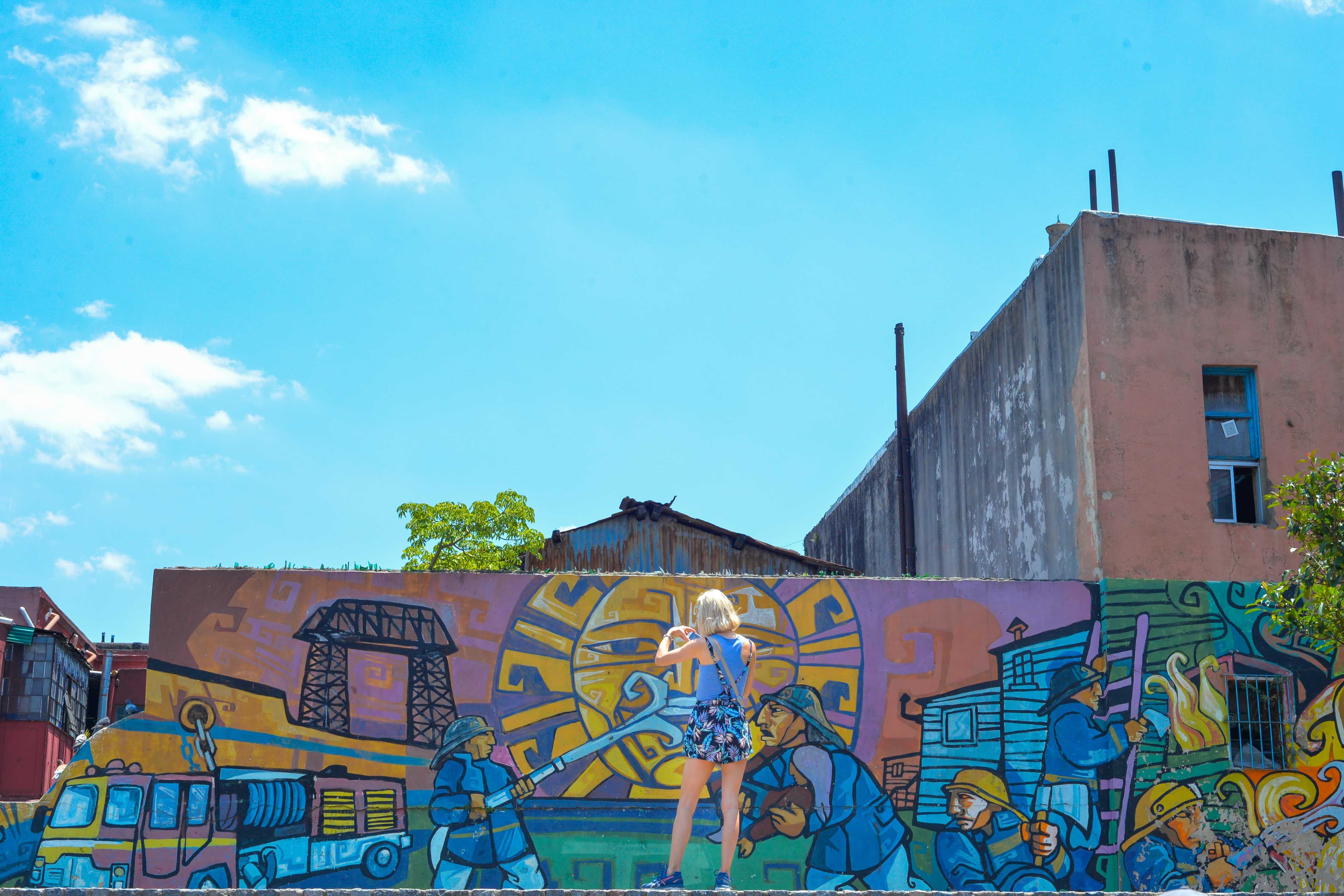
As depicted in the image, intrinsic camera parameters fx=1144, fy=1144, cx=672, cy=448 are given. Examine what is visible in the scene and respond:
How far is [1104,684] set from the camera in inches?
380

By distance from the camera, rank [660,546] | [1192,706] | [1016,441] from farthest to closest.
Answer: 1. [660,546]
2. [1016,441]
3. [1192,706]

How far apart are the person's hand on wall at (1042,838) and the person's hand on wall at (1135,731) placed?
3.23 feet

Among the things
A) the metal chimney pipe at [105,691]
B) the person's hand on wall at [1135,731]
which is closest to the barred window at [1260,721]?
the person's hand on wall at [1135,731]

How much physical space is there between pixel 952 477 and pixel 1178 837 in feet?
29.4

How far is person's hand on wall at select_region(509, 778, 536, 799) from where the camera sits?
29.8 ft

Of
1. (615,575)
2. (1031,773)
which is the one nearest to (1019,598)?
(1031,773)

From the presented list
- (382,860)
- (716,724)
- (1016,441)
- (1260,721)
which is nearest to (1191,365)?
(1016,441)

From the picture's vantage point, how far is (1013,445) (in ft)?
48.3

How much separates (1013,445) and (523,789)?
8.40 meters

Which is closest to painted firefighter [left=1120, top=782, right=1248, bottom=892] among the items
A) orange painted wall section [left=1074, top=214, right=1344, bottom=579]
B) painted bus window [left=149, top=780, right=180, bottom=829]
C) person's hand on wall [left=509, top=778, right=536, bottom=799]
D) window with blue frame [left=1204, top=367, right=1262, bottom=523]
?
orange painted wall section [left=1074, top=214, right=1344, bottom=579]

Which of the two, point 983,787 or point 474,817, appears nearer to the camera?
point 474,817

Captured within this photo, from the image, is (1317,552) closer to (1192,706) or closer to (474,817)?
(1192,706)

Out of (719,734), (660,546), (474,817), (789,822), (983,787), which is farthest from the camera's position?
(660,546)

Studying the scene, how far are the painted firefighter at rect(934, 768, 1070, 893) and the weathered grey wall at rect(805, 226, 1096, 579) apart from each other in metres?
3.41
